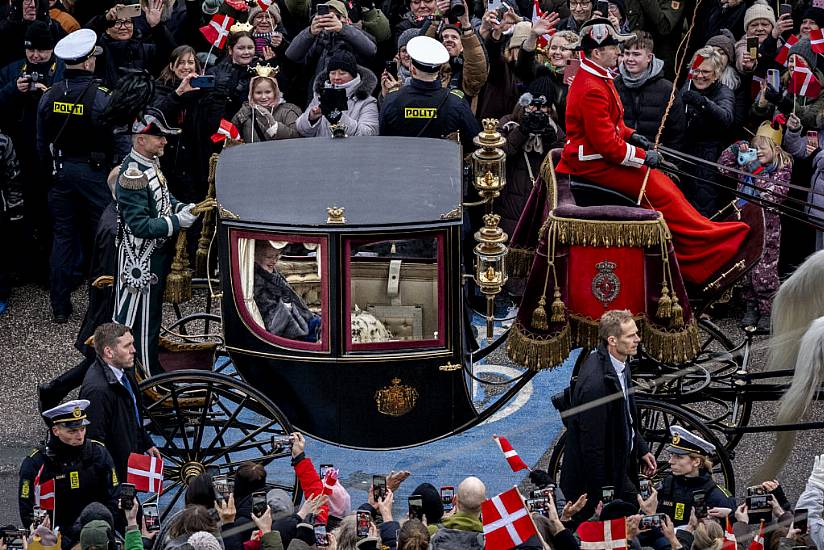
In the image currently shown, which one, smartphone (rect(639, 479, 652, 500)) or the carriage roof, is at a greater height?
the carriage roof

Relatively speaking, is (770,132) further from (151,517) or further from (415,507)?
(151,517)

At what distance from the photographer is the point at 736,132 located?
13.8 meters

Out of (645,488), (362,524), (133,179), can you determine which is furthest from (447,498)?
(133,179)

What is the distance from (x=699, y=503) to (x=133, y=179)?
408 cm

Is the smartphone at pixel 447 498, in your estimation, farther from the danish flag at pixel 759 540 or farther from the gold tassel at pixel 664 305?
the gold tassel at pixel 664 305

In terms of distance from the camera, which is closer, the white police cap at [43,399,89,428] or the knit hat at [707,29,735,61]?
the white police cap at [43,399,89,428]

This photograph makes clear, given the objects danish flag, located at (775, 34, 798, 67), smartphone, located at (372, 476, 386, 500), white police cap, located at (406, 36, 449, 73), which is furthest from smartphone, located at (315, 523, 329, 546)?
danish flag, located at (775, 34, 798, 67)

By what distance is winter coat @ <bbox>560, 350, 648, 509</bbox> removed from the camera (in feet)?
30.2

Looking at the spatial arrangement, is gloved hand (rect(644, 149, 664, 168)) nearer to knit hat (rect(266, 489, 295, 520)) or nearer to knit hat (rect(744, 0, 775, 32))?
knit hat (rect(266, 489, 295, 520))

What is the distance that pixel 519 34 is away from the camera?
13859 mm

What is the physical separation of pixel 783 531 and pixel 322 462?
146 inches

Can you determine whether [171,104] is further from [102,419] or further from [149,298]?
[102,419]

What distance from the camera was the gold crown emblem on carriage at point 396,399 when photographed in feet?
31.9

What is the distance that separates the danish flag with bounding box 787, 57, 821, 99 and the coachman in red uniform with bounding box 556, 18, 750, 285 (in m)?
3.21
